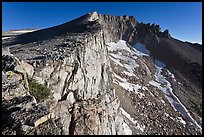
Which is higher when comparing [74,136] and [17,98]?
[17,98]

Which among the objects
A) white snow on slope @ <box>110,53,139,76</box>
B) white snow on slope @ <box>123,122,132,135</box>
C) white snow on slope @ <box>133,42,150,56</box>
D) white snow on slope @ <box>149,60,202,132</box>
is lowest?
white snow on slope @ <box>123,122,132,135</box>

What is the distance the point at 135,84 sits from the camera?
47062mm

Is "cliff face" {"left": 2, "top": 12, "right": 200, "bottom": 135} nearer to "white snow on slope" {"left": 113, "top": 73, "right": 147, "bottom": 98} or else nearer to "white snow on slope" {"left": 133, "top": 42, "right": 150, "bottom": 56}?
"white snow on slope" {"left": 113, "top": 73, "right": 147, "bottom": 98}

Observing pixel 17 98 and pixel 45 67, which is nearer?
pixel 17 98

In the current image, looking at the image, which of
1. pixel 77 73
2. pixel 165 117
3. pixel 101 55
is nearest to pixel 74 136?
pixel 77 73

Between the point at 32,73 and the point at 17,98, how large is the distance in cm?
485

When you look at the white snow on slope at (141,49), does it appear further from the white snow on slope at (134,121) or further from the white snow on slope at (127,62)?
the white snow on slope at (134,121)

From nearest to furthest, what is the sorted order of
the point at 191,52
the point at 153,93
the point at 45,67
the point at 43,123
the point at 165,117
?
the point at 43,123 < the point at 45,67 < the point at 165,117 < the point at 153,93 < the point at 191,52

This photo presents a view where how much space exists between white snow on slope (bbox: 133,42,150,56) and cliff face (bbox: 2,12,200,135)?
9.81 metres

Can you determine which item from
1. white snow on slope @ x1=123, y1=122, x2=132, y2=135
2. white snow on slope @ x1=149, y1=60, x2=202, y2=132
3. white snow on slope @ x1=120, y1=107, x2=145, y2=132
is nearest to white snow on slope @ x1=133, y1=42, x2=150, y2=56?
white snow on slope @ x1=149, y1=60, x2=202, y2=132

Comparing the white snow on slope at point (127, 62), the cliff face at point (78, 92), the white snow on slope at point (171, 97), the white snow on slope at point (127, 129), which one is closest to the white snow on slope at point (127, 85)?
the cliff face at point (78, 92)

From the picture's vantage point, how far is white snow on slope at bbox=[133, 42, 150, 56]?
72562 millimetres

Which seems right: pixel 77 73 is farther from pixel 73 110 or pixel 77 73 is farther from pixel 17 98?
pixel 17 98

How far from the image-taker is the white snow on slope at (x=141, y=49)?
72562 millimetres
